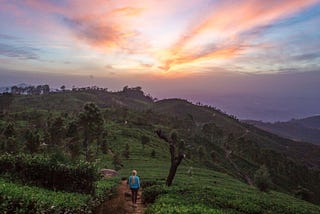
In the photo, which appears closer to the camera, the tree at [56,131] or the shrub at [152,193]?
the shrub at [152,193]

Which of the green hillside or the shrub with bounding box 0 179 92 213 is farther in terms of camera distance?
the green hillside

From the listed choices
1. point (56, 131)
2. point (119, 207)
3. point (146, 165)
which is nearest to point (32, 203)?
point (119, 207)

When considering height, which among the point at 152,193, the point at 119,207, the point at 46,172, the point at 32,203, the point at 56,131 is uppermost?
the point at 32,203

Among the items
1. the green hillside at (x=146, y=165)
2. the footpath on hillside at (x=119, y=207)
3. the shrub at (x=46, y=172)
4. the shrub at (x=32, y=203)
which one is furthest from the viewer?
the footpath on hillside at (x=119, y=207)

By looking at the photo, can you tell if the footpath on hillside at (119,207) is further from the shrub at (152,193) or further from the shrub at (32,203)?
the shrub at (32,203)

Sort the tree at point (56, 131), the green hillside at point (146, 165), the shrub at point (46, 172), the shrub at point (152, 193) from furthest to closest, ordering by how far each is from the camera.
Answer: the tree at point (56, 131) < the shrub at point (152, 193) < the shrub at point (46, 172) < the green hillside at point (146, 165)

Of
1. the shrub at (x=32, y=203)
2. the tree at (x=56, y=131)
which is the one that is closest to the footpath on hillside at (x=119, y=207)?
the shrub at (x=32, y=203)

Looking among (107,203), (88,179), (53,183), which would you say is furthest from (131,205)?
(53,183)

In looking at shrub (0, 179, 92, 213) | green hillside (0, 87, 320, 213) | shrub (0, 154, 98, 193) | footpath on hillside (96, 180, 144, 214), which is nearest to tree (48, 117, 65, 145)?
green hillside (0, 87, 320, 213)

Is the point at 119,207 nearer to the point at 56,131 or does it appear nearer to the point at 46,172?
the point at 46,172

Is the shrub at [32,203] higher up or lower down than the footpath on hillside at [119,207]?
higher up

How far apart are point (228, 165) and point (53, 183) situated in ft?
375

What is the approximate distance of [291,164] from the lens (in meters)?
151

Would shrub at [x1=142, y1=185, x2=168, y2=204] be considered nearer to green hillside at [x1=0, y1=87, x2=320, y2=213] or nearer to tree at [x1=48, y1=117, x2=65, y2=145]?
green hillside at [x1=0, y1=87, x2=320, y2=213]
